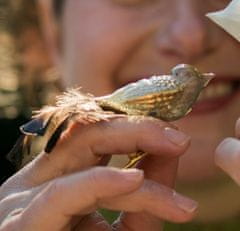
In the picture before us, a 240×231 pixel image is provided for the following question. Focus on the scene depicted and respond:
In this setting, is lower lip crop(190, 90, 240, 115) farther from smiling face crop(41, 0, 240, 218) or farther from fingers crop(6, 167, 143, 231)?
fingers crop(6, 167, 143, 231)

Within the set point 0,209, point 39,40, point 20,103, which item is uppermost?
point 0,209

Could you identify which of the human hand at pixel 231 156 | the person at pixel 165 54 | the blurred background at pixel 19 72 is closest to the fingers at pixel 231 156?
the human hand at pixel 231 156

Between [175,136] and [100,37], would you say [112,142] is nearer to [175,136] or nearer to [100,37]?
[175,136]

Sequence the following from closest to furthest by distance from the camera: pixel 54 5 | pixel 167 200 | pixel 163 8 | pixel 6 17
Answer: pixel 167 200 → pixel 163 8 → pixel 54 5 → pixel 6 17

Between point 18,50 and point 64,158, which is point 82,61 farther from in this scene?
point 64,158

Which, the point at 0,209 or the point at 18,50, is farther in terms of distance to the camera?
the point at 18,50

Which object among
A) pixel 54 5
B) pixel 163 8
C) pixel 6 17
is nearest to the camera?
pixel 163 8

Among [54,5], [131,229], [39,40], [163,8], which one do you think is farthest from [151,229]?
[39,40]

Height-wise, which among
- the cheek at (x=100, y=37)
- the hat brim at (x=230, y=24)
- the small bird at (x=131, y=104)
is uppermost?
the hat brim at (x=230, y=24)

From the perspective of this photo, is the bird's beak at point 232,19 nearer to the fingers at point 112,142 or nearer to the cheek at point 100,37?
the fingers at point 112,142
